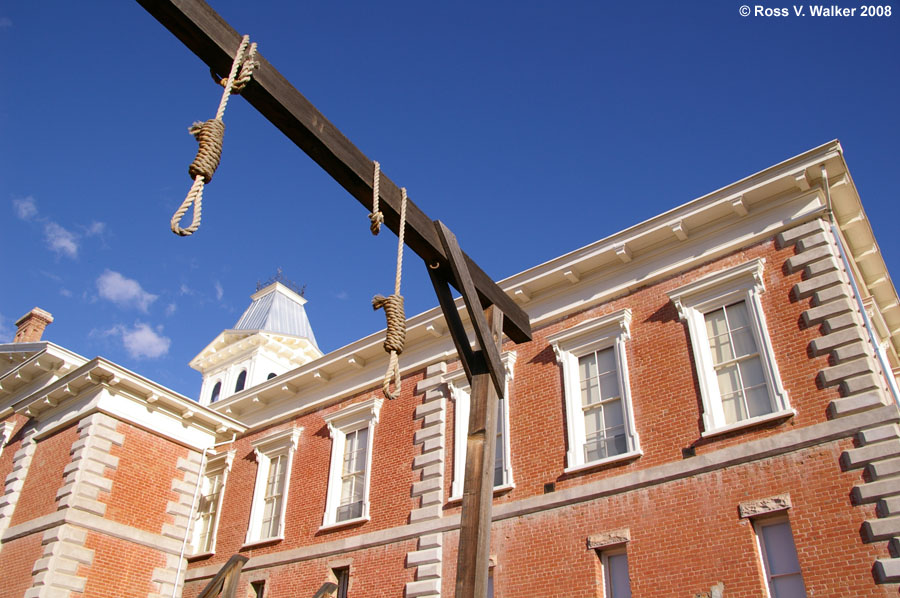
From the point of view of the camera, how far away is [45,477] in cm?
1664

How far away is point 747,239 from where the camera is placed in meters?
13.7

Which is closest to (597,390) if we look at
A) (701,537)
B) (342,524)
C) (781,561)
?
(701,537)

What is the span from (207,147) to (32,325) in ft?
70.2

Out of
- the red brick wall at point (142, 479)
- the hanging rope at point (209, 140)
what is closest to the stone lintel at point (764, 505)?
the hanging rope at point (209, 140)

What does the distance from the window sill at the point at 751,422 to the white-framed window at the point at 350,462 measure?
26.2 ft

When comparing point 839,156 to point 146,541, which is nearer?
point 839,156

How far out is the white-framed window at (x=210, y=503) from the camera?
66.0 ft

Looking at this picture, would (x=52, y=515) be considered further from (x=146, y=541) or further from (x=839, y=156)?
(x=839, y=156)

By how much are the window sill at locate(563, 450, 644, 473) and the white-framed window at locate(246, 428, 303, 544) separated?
8.19 metres

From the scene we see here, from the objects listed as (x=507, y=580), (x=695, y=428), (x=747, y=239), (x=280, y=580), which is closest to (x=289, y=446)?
(x=280, y=580)

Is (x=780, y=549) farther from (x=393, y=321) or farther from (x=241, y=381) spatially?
(x=241, y=381)

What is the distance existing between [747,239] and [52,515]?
15.3 m

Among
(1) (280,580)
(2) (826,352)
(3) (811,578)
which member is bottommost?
(3) (811,578)

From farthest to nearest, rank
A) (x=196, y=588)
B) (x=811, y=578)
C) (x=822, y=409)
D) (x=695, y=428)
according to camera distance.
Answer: (x=196, y=588)
(x=695, y=428)
(x=822, y=409)
(x=811, y=578)
